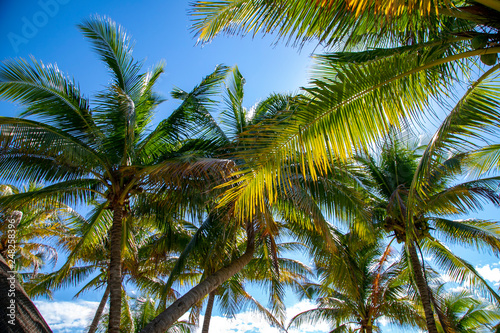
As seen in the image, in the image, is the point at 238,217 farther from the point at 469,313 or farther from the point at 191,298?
the point at 469,313

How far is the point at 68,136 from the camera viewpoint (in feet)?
23.1

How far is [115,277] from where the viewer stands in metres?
6.99

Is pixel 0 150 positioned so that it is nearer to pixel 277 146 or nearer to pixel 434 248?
pixel 277 146

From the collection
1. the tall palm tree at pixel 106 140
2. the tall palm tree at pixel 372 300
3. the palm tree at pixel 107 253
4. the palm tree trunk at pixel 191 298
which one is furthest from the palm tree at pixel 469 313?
the tall palm tree at pixel 106 140

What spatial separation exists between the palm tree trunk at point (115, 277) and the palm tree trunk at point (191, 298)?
64cm

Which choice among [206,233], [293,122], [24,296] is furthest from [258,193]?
[206,233]

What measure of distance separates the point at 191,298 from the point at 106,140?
4114mm

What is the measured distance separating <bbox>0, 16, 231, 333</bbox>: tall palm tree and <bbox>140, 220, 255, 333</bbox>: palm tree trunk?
2.60 feet

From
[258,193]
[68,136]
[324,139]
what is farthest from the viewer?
[68,136]

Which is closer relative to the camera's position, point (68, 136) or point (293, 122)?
point (293, 122)

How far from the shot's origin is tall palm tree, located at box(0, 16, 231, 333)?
6.52 metres

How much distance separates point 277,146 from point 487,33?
2.10 meters

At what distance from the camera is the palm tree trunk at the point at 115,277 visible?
21.1 feet

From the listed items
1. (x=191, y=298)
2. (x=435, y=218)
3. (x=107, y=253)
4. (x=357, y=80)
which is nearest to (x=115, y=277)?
(x=191, y=298)
